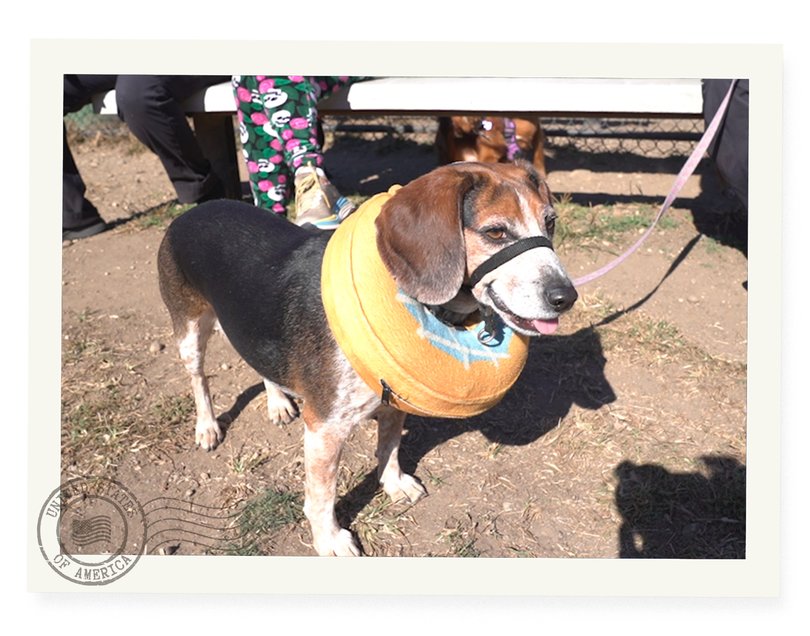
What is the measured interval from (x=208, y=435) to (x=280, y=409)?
1.32 feet

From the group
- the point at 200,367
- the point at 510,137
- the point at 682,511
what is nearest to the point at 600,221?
the point at 510,137

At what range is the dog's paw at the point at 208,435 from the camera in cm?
383

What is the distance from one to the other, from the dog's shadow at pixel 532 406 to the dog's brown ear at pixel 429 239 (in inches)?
58.5

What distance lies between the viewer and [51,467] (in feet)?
9.43

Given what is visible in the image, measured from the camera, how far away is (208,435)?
384 cm

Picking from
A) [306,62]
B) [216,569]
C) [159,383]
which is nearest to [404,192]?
[306,62]

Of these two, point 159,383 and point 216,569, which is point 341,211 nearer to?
point 159,383

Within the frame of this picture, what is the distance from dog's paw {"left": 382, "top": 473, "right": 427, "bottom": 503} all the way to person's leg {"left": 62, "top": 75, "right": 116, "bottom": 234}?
13.9 feet

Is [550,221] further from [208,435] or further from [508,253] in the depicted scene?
[208,435]

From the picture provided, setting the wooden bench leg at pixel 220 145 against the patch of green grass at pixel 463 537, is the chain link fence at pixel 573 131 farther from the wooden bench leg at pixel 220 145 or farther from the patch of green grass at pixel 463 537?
the patch of green grass at pixel 463 537

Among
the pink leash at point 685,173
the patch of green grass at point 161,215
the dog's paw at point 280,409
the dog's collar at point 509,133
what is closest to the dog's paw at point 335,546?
the dog's paw at point 280,409

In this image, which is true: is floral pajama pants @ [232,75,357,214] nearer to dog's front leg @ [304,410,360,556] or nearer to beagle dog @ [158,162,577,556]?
beagle dog @ [158,162,577,556]

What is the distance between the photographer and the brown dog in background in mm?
6148

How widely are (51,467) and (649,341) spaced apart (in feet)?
11.3
